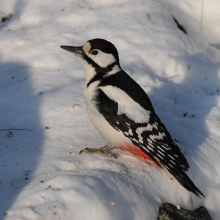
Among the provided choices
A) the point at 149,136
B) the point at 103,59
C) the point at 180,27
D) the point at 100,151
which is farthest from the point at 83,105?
the point at 180,27

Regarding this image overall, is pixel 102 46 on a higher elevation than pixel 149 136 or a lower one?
higher

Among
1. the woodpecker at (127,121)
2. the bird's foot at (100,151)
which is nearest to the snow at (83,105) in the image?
the bird's foot at (100,151)

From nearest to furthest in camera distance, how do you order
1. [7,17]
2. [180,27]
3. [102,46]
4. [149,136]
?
1. [149,136]
2. [102,46]
3. [7,17]
4. [180,27]

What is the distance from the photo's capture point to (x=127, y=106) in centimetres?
414

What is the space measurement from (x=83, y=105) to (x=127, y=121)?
109 centimetres

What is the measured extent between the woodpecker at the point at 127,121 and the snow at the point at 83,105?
6.1 inches

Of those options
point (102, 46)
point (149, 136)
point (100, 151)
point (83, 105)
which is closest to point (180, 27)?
point (83, 105)

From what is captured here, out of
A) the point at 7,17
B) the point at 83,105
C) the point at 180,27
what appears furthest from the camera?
the point at 180,27

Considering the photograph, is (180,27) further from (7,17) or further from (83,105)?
(83,105)

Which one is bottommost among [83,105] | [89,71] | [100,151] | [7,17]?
[7,17]

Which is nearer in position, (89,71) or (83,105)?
(89,71)

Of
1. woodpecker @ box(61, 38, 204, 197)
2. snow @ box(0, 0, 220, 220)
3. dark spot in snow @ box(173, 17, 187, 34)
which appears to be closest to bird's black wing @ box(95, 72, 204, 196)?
woodpecker @ box(61, 38, 204, 197)

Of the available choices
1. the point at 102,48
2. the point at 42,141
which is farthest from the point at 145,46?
the point at 42,141

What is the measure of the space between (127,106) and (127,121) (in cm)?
13
